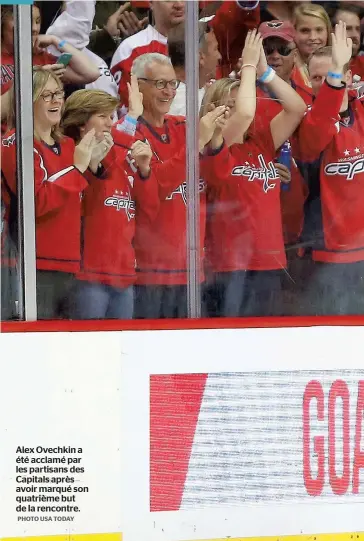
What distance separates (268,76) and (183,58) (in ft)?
1.00

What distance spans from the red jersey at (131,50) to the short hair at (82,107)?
0.19 ft

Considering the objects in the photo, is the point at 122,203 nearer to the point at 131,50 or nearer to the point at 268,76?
the point at 131,50

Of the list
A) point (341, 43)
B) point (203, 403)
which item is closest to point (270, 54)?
point (341, 43)

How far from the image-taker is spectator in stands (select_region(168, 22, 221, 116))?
2.77 m

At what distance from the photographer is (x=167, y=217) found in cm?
282

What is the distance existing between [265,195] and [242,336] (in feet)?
1.67

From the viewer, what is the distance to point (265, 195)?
2.86 metres

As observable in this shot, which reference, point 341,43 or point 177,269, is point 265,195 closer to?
point 177,269

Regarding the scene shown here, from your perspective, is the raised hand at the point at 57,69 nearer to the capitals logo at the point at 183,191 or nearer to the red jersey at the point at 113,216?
the red jersey at the point at 113,216

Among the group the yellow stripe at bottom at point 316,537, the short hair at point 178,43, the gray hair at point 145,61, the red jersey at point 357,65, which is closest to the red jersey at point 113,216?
the gray hair at point 145,61

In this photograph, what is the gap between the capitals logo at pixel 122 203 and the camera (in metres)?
2.80

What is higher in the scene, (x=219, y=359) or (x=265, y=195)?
(x=265, y=195)

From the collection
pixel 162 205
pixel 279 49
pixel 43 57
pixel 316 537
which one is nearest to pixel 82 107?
pixel 43 57

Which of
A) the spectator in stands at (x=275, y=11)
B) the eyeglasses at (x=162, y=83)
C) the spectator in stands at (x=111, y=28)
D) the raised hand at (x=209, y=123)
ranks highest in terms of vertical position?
the spectator in stands at (x=275, y=11)
